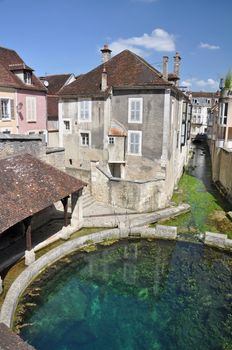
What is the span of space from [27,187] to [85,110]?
33.9 feet

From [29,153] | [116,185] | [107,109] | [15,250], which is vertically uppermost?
[107,109]

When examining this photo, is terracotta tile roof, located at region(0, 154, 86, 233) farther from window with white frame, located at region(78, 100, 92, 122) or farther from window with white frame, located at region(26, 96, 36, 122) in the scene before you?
window with white frame, located at region(26, 96, 36, 122)

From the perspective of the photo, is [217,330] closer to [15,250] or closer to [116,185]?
[15,250]

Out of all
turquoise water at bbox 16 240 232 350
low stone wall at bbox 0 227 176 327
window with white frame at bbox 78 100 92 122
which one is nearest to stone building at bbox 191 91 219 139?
window with white frame at bbox 78 100 92 122

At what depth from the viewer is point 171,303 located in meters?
11.6

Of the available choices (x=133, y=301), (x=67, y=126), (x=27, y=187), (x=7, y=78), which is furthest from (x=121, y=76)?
(x=133, y=301)

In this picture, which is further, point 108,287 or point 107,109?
point 107,109

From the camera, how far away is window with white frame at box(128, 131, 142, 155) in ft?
67.6

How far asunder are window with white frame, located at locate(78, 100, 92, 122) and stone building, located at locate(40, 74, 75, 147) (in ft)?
14.8

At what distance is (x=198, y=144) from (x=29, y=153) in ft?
173

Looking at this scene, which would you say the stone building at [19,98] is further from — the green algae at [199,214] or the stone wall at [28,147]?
the green algae at [199,214]

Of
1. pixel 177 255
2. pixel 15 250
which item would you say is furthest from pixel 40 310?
pixel 177 255

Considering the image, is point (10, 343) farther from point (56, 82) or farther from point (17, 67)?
point (56, 82)

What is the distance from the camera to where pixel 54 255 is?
13.8m
